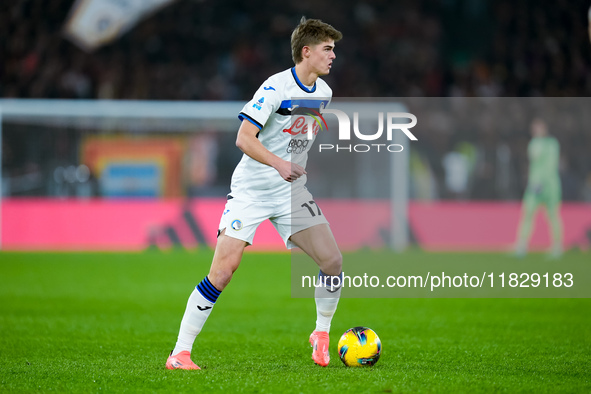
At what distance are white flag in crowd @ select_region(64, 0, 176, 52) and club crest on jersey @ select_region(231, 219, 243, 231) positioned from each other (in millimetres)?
12761

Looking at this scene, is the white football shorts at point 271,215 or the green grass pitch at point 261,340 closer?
the green grass pitch at point 261,340

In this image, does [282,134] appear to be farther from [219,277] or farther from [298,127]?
[219,277]

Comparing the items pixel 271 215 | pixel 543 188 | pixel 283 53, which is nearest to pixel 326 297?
pixel 271 215

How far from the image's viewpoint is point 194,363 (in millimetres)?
5023

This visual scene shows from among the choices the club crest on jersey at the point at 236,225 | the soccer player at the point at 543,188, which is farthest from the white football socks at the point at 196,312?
the soccer player at the point at 543,188

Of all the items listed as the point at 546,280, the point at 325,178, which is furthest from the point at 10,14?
the point at 546,280

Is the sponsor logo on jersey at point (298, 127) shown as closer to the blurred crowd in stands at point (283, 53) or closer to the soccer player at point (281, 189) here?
the soccer player at point (281, 189)

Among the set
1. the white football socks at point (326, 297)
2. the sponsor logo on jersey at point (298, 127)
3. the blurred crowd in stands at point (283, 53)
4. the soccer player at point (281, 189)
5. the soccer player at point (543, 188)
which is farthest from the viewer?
the blurred crowd in stands at point (283, 53)

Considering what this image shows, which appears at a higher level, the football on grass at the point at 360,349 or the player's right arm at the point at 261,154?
the player's right arm at the point at 261,154

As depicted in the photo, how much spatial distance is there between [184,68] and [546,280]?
1273cm

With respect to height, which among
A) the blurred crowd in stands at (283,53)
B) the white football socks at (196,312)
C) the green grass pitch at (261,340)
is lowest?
the green grass pitch at (261,340)

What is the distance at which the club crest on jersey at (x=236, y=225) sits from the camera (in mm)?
4887

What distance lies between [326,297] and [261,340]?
1.23 metres

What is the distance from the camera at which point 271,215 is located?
16.7ft
